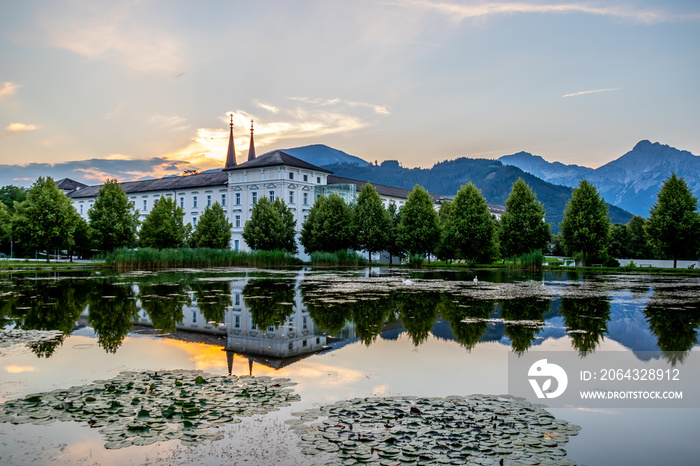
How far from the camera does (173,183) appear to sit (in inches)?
3511

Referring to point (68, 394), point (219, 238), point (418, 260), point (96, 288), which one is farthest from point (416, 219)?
point (68, 394)

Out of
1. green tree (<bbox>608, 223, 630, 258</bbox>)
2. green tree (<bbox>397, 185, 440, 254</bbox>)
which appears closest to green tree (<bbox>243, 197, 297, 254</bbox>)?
green tree (<bbox>397, 185, 440, 254</bbox>)

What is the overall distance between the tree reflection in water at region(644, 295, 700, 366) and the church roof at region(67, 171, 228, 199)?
71.0 m

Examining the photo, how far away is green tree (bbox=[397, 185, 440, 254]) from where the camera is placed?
183 feet

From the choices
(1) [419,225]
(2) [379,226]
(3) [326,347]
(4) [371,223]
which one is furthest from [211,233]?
(3) [326,347]

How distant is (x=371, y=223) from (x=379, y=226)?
108 centimetres

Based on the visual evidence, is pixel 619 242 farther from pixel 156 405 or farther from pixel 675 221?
pixel 156 405

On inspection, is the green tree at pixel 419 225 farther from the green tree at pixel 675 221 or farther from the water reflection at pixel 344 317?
the water reflection at pixel 344 317

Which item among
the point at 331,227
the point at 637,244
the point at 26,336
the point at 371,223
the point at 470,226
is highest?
the point at 371,223

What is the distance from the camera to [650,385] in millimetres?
7438

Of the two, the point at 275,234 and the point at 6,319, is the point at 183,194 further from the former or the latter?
the point at 6,319

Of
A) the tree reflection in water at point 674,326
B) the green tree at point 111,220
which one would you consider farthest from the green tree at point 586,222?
the green tree at point 111,220

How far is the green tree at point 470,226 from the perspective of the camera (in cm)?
5381

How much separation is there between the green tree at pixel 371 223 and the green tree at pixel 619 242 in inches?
1455
